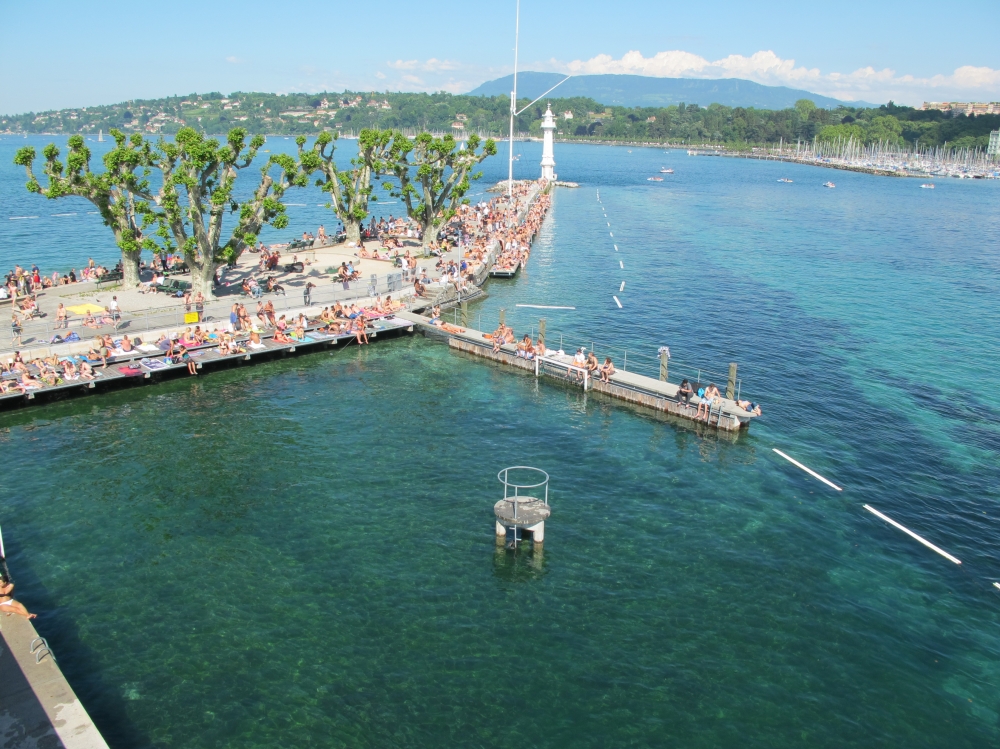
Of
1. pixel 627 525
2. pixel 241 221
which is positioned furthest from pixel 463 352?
pixel 627 525

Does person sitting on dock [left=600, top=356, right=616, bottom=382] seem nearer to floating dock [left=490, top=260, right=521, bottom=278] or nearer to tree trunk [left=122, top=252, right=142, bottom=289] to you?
floating dock [left=490, top=260, right=521, bottom=278]

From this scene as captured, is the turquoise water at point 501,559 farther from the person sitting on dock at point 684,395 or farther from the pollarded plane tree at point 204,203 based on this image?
the pollarded plane tree at point 204,203

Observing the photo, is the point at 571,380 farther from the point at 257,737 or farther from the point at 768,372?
the point at 257,737

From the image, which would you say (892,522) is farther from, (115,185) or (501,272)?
(115,185)

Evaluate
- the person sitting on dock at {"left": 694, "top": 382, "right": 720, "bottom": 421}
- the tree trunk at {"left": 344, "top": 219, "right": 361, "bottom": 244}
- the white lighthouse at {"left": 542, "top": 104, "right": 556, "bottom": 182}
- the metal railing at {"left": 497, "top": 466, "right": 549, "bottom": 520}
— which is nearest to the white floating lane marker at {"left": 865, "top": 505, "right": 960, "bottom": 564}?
the person sitting on dock at {"left": 694, "top": 382, "right": 720, "bottom": 421}

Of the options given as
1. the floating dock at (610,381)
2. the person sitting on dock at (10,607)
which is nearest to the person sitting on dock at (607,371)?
the floating dock at (610,381)

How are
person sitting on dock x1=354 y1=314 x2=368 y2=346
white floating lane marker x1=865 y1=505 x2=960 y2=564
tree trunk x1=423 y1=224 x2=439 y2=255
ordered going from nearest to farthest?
white floating lane marker x1=865 y1=505 x2=960 y2=564
person sitting on dock x1=354 y1=314 x2=368 y2=346
tree trunk x1=423 y1=224 x2=439 y2=255
